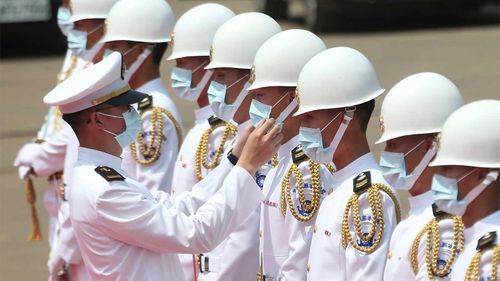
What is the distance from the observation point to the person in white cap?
4312mm

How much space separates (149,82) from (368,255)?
7.37ft

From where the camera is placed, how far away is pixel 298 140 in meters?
4.92

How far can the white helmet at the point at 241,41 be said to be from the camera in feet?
17.5

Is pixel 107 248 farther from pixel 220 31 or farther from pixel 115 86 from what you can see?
pixel 220 31

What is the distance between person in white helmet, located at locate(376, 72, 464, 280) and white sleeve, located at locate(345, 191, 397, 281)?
0.15 feet

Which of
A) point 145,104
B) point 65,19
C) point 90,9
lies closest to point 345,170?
point 145,104

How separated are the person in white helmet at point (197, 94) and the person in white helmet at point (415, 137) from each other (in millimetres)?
1214

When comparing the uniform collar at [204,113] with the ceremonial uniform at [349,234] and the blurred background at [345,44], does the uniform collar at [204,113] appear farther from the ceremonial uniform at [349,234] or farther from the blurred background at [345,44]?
the blurred background at [345,44]

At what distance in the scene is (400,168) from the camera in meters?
4.38

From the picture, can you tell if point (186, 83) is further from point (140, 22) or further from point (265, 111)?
point (265, 111)

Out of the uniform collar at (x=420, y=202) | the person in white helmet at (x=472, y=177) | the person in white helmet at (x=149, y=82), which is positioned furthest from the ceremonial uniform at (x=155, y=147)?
the person in white helmet at (x=472, y=177)

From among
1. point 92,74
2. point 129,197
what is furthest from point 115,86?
point 129,197

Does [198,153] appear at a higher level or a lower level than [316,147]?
lower

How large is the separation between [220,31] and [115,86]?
43.3 inches
